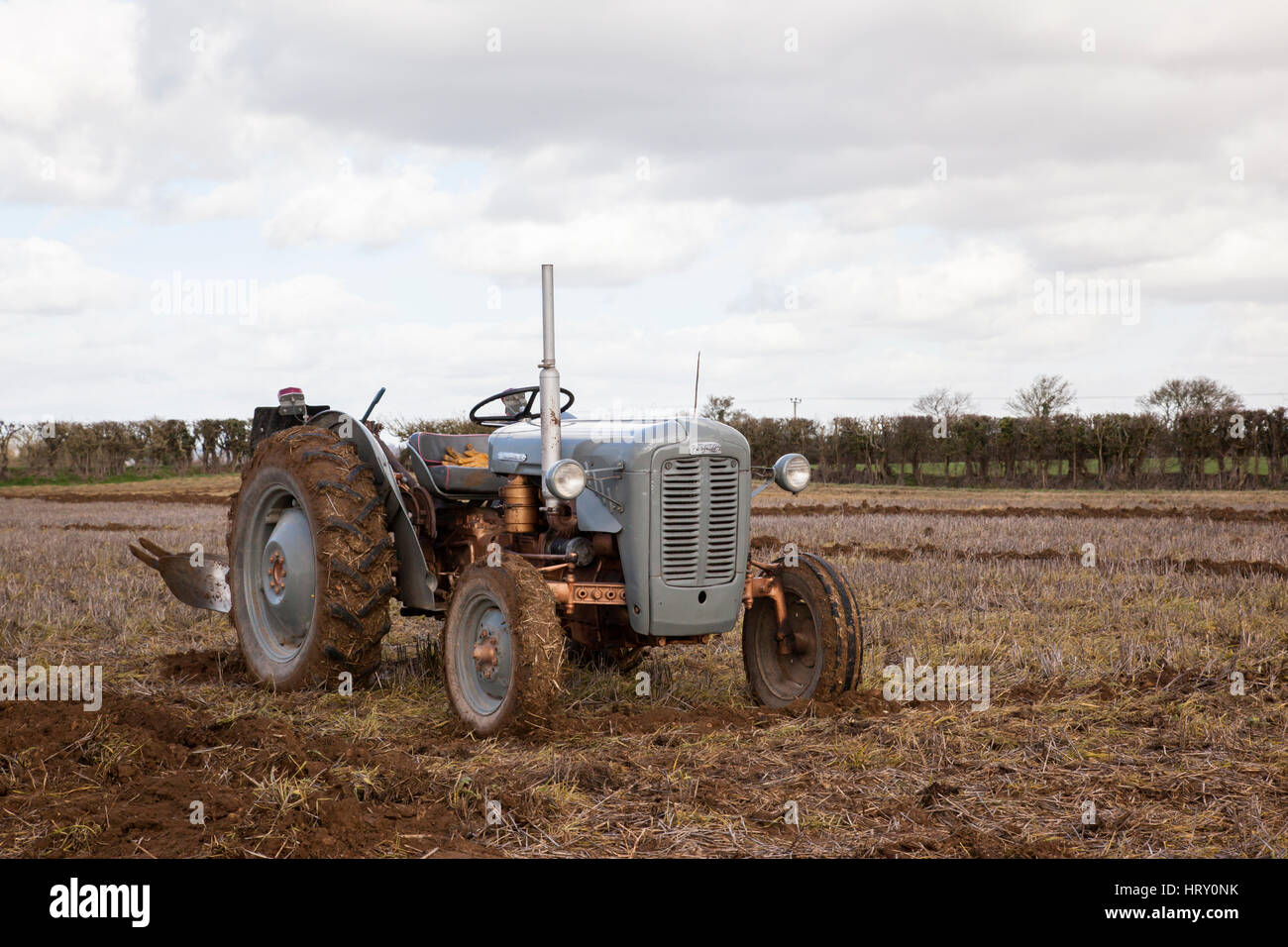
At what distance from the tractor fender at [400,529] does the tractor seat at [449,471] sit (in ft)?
0.65

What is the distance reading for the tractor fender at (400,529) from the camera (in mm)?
6118


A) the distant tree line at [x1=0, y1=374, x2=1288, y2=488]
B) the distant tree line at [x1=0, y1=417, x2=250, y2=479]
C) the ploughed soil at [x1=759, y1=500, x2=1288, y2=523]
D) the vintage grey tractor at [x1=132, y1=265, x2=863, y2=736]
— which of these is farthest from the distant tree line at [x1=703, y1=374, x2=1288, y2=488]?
the vintage grey tractor at [x1=132, y1=265, x2=863, y2=736]

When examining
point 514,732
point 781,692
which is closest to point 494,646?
point 514,732

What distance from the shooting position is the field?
385 cm

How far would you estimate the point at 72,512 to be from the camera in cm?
2189

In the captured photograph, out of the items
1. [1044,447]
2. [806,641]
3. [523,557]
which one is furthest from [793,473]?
[1044,447]

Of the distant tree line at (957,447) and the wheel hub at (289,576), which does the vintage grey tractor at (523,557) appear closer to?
the wheel hub at (289,576)

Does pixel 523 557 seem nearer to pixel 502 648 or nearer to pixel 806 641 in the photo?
pixel 502 648

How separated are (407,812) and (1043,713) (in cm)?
318

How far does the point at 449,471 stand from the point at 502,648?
59.8 inches

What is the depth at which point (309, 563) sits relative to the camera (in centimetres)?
630
